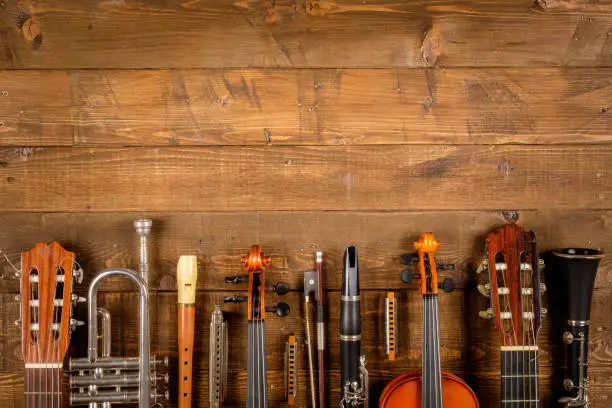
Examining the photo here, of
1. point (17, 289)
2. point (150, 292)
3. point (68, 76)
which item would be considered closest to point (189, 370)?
point (150, 292)

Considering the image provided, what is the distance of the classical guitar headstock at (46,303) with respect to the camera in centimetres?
183

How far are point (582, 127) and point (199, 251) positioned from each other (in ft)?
4.65

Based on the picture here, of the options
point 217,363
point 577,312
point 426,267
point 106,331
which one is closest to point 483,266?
point 426,267

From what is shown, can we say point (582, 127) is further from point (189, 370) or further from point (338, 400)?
point (189, 370)

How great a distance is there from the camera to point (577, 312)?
189cm

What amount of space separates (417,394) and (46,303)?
A: 1.21m

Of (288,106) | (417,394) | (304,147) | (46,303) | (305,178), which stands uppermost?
(288,106)

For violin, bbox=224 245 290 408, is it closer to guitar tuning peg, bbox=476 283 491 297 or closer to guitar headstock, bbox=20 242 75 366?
guitar headstock, bbox=20 242 75 366

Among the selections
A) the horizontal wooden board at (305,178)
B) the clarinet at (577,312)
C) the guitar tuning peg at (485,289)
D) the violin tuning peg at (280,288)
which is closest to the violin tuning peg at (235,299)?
the violin tuning peg at (280,288)

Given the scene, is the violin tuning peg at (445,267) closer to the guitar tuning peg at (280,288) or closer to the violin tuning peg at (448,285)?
the violin tuning peg at (448,285)

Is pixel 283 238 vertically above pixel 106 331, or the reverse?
pixel 283 238

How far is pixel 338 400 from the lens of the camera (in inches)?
79.1

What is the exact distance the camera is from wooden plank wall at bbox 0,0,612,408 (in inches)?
78.5

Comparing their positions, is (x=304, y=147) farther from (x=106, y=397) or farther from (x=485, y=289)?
(x=106, y=397)
